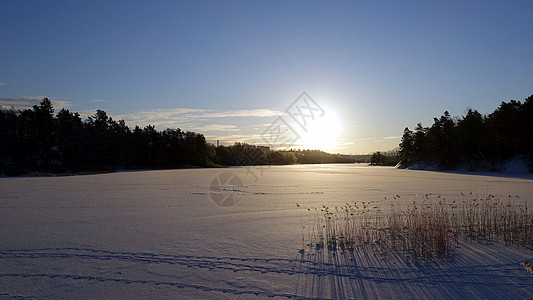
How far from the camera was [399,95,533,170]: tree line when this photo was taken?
34.6 metres

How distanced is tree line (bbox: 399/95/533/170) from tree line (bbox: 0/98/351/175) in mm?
23904

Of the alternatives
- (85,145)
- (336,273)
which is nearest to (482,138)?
(336,273)

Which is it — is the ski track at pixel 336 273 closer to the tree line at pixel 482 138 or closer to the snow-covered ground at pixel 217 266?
the snow-covered ground at pixel 217 266

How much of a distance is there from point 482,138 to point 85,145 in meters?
53.5

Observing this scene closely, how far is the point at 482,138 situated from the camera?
37.8m

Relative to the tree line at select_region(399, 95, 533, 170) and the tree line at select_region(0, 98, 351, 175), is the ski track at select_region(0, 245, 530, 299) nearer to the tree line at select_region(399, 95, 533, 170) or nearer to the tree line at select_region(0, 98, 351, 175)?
the tree line at select_region(0, 98, 351, 175)

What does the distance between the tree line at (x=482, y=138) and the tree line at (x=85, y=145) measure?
941 inches

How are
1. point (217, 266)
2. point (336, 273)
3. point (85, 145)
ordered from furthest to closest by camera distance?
1. point (85, 145)
2. point (217, 266)
3. point (336, 273)

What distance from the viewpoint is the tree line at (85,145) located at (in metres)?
42.4

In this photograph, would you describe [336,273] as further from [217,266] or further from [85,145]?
[85,145]

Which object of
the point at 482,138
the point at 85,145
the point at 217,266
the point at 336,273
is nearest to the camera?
the point at 336,273

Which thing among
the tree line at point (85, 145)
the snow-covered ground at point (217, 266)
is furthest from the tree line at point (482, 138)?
the snow-covered ground at point (217, 266)

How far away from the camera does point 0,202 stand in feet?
41.6

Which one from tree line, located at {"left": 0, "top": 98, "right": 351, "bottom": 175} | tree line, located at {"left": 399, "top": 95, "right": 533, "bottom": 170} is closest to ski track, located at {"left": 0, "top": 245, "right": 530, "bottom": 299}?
tree line, located at {"left": 0, "top": 98, "right": 351, "bottom": 175}
